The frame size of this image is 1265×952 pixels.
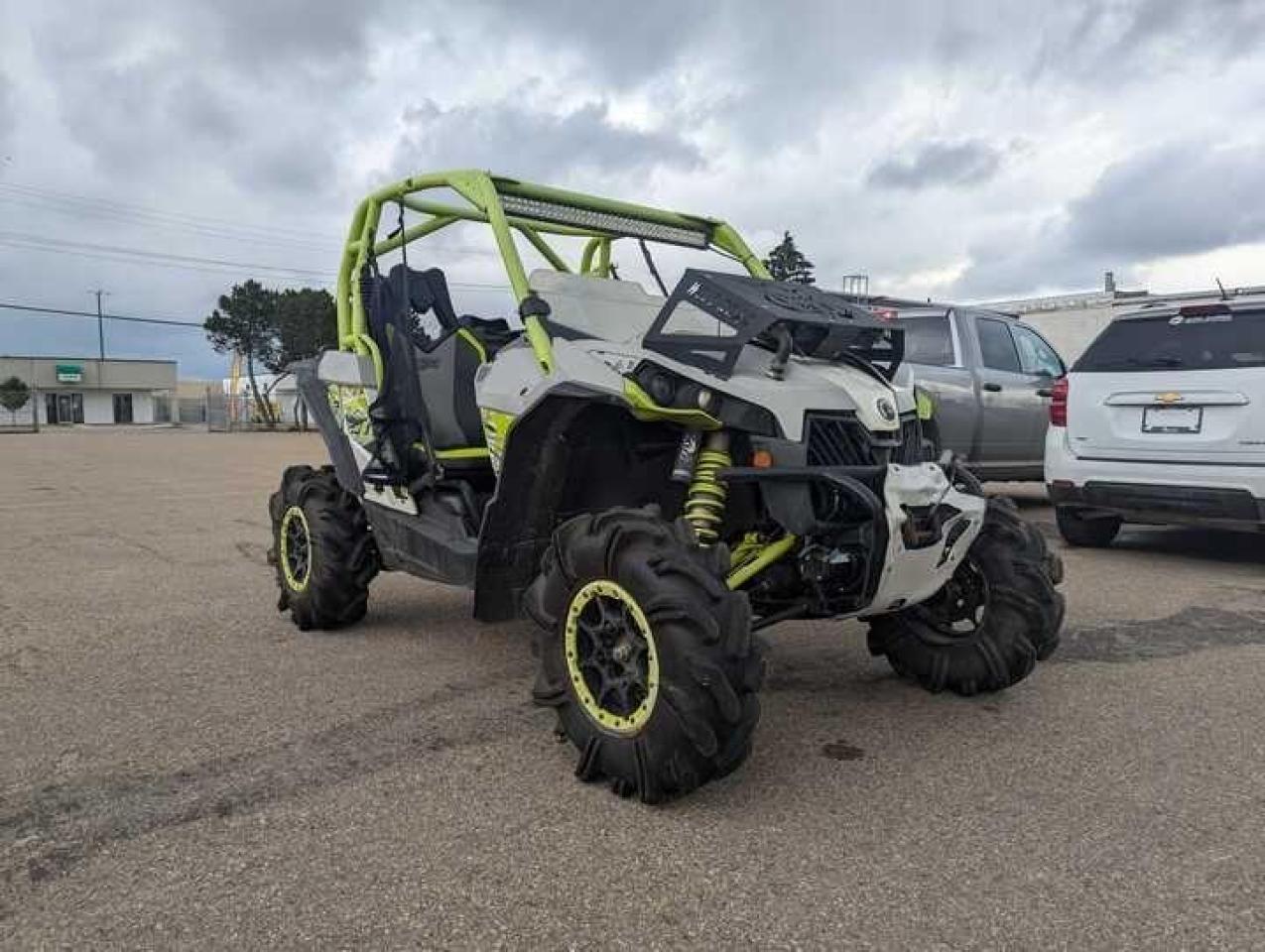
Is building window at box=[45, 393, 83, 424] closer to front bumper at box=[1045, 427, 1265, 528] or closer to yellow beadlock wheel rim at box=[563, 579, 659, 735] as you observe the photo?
front bumper at box=[1045, 427, 1265, 528]

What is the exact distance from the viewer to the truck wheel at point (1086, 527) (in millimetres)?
8188

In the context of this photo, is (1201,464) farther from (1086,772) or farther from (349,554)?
(349,554)

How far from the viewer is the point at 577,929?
7.97 ft

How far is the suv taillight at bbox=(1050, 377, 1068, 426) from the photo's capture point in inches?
301

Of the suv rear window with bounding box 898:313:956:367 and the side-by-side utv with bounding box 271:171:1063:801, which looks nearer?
the side-by-side utv with bounding box 271:171:1063:801

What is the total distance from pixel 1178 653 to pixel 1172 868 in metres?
2.58

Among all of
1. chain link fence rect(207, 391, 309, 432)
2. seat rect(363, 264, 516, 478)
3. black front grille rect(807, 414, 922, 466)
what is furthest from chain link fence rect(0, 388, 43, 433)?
black front grille rect(807, 414, 922, 466)

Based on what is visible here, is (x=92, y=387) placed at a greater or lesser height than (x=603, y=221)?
greater

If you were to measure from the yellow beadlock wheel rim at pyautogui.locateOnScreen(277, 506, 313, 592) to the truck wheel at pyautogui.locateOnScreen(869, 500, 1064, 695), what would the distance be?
10.3 ft

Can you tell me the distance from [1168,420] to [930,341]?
3.07 m

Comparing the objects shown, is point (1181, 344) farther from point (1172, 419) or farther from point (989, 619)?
point (989, 619)

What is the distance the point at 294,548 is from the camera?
5660mm

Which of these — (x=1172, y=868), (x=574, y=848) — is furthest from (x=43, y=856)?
(x=1172, y=868)

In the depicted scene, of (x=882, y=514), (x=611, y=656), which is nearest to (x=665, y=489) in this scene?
(x=611, y=656)
